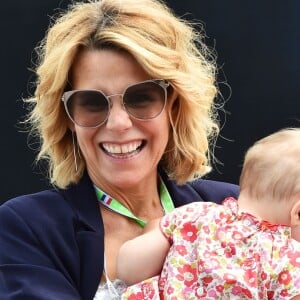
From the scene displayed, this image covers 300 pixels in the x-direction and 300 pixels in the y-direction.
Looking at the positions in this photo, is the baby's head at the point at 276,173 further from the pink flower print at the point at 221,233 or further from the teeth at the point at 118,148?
the teeth at the point at 118,148

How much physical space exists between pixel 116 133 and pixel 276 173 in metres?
0.51

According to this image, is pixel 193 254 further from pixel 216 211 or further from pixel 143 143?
pixel 143 143

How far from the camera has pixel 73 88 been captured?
2248 millimetres

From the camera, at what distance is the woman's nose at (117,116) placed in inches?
84.0

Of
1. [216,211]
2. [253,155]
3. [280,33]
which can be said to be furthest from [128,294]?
[280,33]

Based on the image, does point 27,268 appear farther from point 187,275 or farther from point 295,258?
point 295,258

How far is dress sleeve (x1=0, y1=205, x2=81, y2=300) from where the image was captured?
77.5 inches

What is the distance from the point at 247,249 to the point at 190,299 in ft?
0.63

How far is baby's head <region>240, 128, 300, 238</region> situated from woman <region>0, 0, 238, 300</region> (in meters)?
0.40

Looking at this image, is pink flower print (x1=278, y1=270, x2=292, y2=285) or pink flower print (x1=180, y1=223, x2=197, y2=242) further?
pink flower print (x1=180, y1=223, x2=197, y2=242)

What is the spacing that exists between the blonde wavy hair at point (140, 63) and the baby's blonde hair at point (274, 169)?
0.43m

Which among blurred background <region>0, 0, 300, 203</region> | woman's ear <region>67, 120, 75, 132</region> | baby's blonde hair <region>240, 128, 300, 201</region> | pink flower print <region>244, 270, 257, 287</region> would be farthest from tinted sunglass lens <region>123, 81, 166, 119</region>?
blurred background <region>0, 0, 300, 203</region>

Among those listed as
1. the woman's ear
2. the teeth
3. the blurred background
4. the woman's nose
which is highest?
the woman's nose

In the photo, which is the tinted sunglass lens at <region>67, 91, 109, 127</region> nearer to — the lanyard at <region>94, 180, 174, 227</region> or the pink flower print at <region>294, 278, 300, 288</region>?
the lanyard at <region>94, 180, 174, 227</region>
